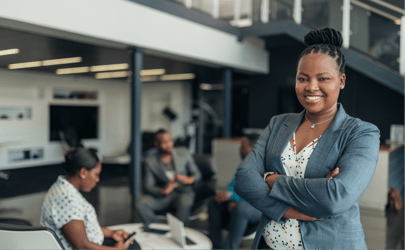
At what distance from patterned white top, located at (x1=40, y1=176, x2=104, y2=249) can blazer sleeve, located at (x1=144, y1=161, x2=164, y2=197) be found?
1.83 metres

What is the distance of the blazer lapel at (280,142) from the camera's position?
128 centimetres

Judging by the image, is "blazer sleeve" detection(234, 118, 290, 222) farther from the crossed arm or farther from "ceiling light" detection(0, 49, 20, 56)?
"ceiling light" detection(0, 49, 20, 56)

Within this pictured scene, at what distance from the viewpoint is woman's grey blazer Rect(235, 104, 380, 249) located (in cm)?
109

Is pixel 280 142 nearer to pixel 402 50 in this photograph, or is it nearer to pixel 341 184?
pixel 341 184

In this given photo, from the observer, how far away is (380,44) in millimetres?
5660

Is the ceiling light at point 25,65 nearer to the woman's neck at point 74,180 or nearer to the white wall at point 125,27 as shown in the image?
the white wall at point 125,27

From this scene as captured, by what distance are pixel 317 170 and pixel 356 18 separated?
18.0 feet

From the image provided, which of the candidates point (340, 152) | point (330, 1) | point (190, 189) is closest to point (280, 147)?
point (340, 152)

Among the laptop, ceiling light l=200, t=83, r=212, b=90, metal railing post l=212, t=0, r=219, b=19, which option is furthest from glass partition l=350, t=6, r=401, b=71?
ceiling light l=200, t=83, r=212, b=90

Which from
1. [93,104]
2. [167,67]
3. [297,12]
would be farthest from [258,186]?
[93,104]

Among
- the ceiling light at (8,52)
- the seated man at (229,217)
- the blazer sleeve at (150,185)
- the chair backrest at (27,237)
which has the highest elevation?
A: the ceiling light at (8,52)

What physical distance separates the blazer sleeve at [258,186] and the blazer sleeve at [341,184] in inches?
1.6

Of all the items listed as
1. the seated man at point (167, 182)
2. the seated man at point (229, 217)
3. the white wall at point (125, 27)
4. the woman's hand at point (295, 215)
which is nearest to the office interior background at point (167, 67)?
the white wall at point (125, 27)

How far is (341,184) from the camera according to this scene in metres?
1.08
